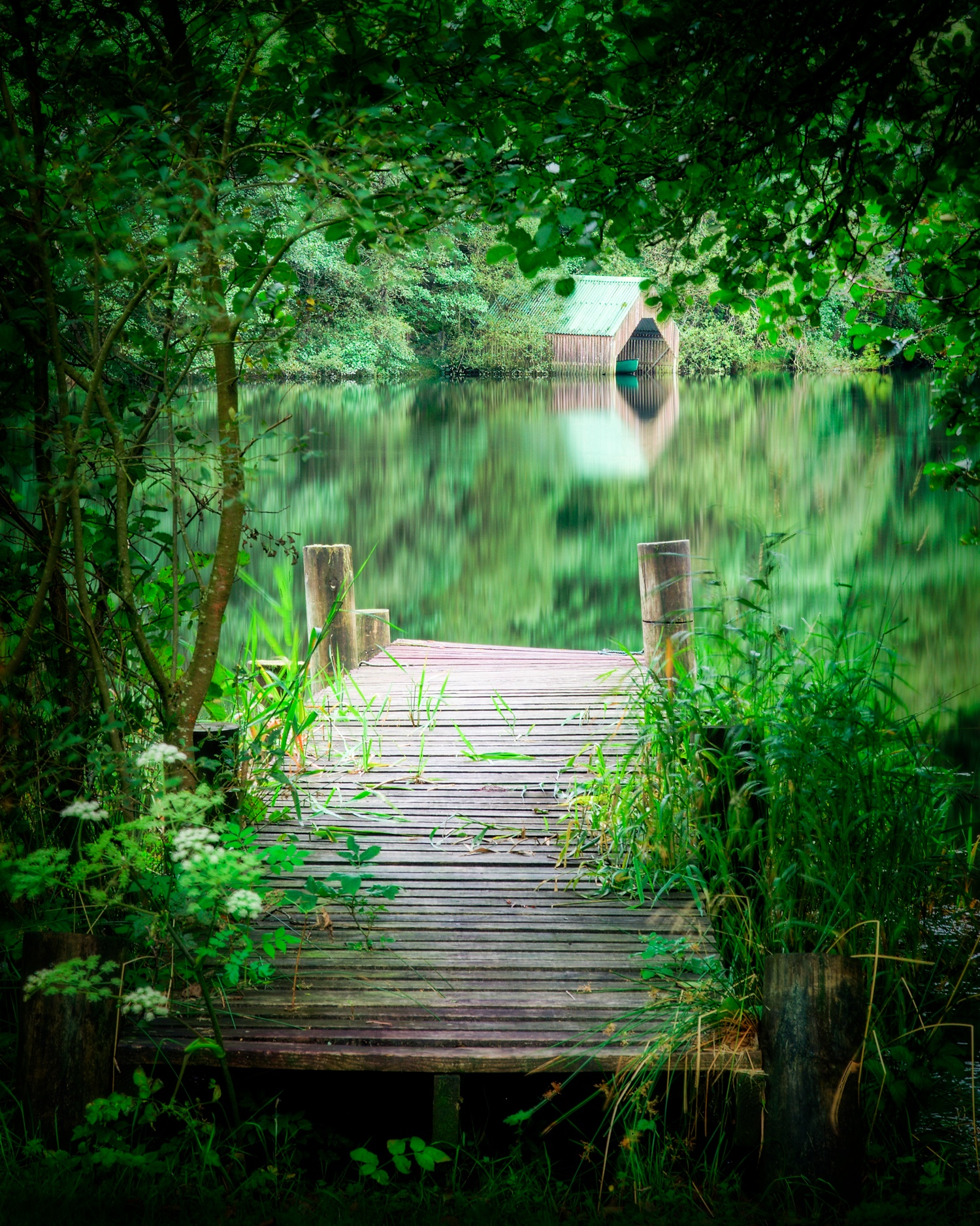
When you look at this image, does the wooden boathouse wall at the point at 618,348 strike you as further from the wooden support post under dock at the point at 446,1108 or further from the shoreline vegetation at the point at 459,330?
the wooden support post under dock at the point at 446,1108

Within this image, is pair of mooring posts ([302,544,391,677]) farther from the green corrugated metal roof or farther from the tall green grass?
the green corrugated metal roof

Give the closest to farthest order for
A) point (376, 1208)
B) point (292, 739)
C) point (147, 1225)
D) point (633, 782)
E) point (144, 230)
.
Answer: point (147, 1225) → point (376, 1208) → point (144, 230) → point (633, 782) → point (292, 739)

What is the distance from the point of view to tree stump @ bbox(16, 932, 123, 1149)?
281 centimetres

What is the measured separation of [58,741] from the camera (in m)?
3.07

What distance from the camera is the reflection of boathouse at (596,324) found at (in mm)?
40406

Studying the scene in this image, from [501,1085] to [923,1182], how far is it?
1.08m

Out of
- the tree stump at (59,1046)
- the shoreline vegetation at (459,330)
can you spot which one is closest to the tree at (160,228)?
the tree stump at (59,1046)

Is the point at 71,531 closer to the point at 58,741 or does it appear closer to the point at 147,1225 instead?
the point at 58,741

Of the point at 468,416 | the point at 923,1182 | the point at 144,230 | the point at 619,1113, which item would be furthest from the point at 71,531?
the point at 468,416

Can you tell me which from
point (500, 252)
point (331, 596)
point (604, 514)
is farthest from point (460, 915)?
point (604, 514)

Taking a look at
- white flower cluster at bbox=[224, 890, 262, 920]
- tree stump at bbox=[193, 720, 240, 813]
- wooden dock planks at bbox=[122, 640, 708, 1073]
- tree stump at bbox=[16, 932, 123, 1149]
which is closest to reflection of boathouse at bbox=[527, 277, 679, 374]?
wooden dock planks at bbox=[122, 640, 708, 1073]

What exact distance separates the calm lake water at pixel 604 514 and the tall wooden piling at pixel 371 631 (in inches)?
43.0

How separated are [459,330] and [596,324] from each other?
4.94m

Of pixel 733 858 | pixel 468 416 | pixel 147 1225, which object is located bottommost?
pixel 147 1225
